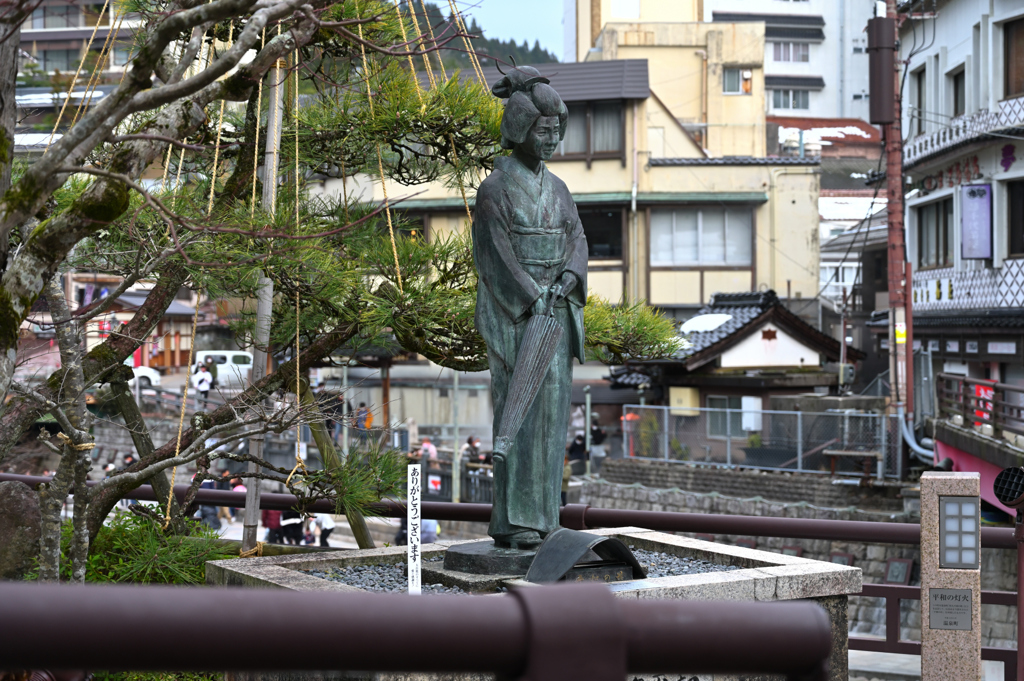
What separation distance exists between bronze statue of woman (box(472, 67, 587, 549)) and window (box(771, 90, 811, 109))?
4850 cm

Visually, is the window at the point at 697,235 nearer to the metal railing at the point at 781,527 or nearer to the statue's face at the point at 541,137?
the metal railing at the point at 781,527

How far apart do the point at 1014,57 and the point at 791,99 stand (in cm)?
3140

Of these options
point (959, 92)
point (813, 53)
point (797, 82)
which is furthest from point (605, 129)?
point (813, 53)

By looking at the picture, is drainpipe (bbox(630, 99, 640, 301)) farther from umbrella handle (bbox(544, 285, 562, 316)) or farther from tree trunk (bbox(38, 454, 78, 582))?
tree trunk (bbox(38, 454, 78, 582))

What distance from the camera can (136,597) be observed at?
879 millimetres

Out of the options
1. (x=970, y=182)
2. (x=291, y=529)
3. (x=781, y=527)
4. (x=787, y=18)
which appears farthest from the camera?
(x=787, y=18)

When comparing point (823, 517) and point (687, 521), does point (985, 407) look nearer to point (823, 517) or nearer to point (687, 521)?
point (823, 517)

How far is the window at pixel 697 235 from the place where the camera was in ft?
92.7

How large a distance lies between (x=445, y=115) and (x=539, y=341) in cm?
187

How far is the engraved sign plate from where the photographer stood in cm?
479

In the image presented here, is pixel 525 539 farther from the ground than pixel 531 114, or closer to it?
closer to it

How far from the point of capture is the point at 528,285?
5.01 m

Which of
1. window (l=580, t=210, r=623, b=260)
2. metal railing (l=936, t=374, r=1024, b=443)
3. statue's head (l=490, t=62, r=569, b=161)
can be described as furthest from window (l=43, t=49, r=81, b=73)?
statue's head (l=490, t=62, r=569, b=161)

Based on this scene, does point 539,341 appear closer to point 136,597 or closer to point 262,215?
point 262,215
